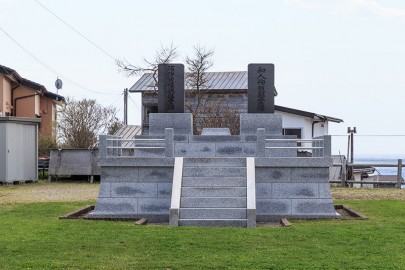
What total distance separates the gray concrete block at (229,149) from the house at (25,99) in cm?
1944

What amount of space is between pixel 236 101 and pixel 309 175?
22.1 m

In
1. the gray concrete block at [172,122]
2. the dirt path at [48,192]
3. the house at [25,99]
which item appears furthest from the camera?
the house at [25,99]

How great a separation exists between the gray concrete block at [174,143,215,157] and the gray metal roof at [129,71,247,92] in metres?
19.1

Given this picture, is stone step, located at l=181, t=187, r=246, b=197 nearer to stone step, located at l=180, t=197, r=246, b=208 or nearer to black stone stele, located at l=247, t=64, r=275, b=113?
stone step, located at l=180, t=197, r=246, b=208

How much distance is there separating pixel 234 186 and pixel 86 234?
4.11 meters

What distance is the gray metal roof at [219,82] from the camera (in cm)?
3725

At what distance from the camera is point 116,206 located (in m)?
15.7

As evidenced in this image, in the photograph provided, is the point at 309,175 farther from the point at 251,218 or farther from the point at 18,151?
the point at 18,151

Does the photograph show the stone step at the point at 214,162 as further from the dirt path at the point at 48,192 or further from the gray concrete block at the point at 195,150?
the dirt path at the point at 48,192

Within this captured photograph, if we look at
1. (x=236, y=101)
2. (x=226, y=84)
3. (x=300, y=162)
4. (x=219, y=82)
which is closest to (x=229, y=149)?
(x=300, y=162)

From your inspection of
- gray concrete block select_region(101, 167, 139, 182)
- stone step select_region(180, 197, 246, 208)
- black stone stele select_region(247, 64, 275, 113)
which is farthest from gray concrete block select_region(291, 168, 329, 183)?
black stone stele select_region(247, 64, 275, 113)

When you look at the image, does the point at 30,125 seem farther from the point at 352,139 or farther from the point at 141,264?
the point at 141,264

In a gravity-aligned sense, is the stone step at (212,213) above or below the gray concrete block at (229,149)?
below

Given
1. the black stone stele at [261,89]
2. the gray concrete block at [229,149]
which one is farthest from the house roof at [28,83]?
the gray concrete block at [229,149]
